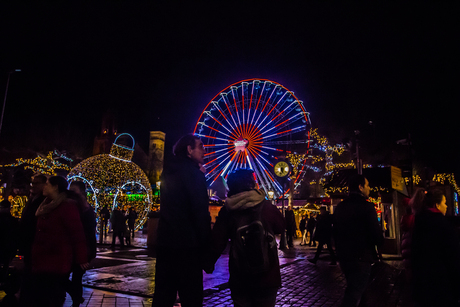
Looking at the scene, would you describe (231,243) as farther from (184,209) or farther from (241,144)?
(241,144)

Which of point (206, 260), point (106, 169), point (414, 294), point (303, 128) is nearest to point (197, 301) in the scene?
point (206, 260)

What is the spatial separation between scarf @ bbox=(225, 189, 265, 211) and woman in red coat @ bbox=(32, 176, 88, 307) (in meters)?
1.72

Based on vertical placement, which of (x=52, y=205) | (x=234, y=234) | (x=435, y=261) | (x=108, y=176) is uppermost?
(x=108, y=176)

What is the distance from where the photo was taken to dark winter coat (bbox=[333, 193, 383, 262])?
13.0 feet

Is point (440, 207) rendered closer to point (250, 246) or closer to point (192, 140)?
point (250, 246)

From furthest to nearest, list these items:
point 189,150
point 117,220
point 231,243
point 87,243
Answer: point 117,220 → point 87,243 → point 189,150 → point 231,243

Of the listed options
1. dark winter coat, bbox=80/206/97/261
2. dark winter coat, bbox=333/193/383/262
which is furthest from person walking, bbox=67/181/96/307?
dark winter coat, bbox=333/193/383/262

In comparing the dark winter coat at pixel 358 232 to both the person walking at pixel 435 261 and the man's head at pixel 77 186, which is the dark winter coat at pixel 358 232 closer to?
the person walking at pixel 435 261

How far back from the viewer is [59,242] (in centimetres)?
351

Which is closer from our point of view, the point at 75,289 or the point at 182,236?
the point at 182,236

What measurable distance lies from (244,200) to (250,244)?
36cm

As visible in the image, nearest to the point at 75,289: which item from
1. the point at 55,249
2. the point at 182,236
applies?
the point at 55,249

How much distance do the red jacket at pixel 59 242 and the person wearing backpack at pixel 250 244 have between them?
1557 millimetres

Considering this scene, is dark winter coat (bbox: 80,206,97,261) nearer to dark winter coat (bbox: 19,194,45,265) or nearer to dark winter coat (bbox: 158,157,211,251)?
dark winter coat (bbox: 19,194,45,265)
